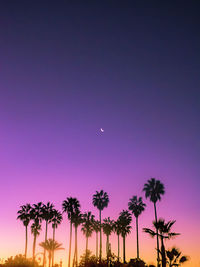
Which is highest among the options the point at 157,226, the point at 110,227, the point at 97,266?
the point at 110,227

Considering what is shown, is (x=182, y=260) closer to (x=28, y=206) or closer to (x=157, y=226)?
(x=157, y=226)

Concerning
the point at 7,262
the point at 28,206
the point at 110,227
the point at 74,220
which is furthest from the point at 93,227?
the point at 7,262

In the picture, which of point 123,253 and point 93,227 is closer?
point 123,253

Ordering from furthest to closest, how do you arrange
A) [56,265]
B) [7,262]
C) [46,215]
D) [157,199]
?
[56,265] < [46,215] < [157,199] < [7,262]

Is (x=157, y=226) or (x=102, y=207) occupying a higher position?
(x=102, y=207)

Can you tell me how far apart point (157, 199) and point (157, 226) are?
45.0 metres

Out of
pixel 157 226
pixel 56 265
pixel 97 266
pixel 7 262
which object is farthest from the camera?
pixel 56 265

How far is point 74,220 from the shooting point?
8506cm

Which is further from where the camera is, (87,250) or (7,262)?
(87,250)

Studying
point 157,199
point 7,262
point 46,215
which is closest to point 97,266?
point 7,262

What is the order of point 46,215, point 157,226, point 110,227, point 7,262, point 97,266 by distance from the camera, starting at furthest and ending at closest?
point 110,227 → point 46,215 → point 7,262 → point 157,226 → point 97,266

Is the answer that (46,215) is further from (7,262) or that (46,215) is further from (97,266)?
(97,266)

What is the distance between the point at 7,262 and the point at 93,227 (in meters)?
38.5

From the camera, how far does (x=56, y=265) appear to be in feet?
295
